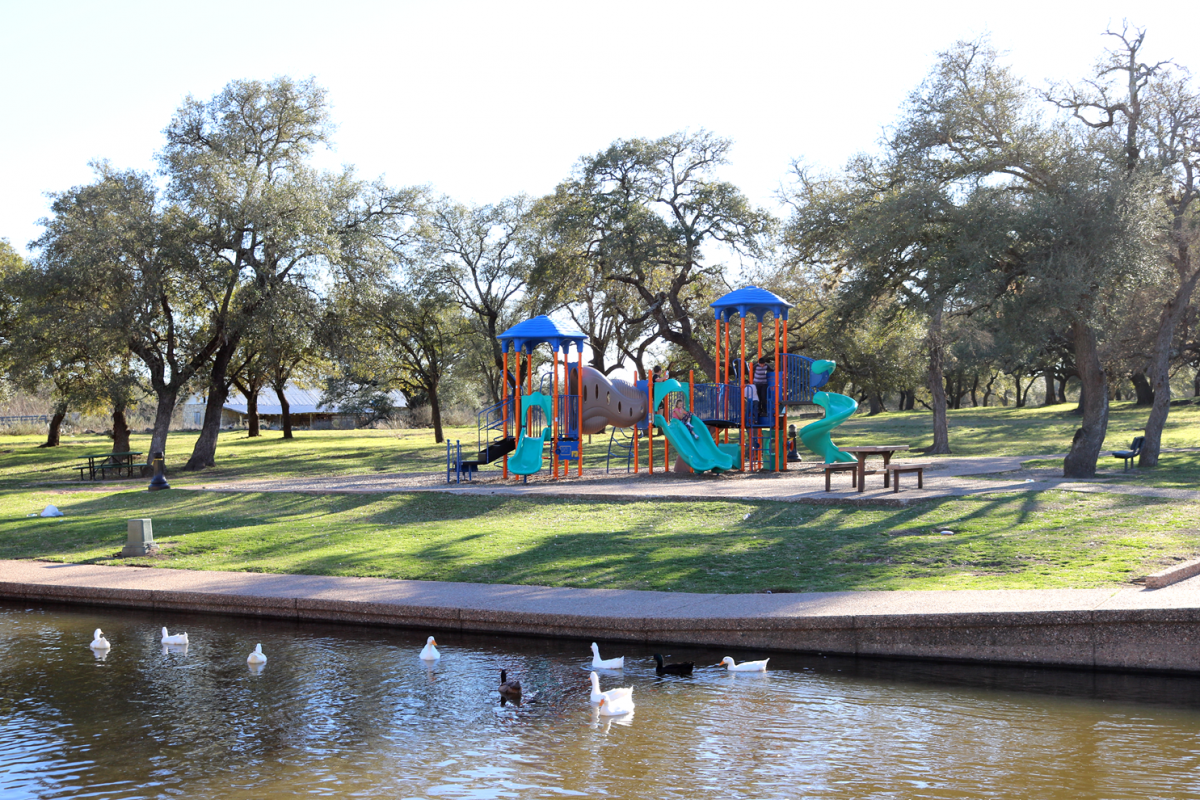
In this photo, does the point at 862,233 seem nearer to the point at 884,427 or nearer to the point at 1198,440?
the point at 1198,440

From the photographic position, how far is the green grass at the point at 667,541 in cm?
1133

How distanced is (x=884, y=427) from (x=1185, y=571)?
1407 inches

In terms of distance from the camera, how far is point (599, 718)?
751 cm

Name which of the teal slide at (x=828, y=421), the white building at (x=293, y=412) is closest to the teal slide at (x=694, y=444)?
the teal slide at (x=828, y=421)

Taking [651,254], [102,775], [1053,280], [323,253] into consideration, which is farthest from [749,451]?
[102,775]

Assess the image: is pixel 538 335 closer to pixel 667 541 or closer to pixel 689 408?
pixel 689 408

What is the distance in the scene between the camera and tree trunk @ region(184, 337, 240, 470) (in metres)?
32.2

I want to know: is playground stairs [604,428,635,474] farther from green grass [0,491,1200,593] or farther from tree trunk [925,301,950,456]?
tree trunk [925,301,950,456]

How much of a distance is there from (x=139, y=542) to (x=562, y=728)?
1009 cm

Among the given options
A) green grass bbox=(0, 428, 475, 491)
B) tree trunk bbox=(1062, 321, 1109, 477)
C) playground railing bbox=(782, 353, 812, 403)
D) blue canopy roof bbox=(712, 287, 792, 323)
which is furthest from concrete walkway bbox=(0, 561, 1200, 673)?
green grass bbox=(0, 428, 475, 491)

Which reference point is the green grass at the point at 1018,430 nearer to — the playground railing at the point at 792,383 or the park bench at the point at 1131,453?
the park bench at the point at 1131,453

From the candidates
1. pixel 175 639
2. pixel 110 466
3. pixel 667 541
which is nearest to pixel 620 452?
pixel 110 466

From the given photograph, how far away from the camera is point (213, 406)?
1320 inches

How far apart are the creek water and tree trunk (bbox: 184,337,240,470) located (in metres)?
23.8
